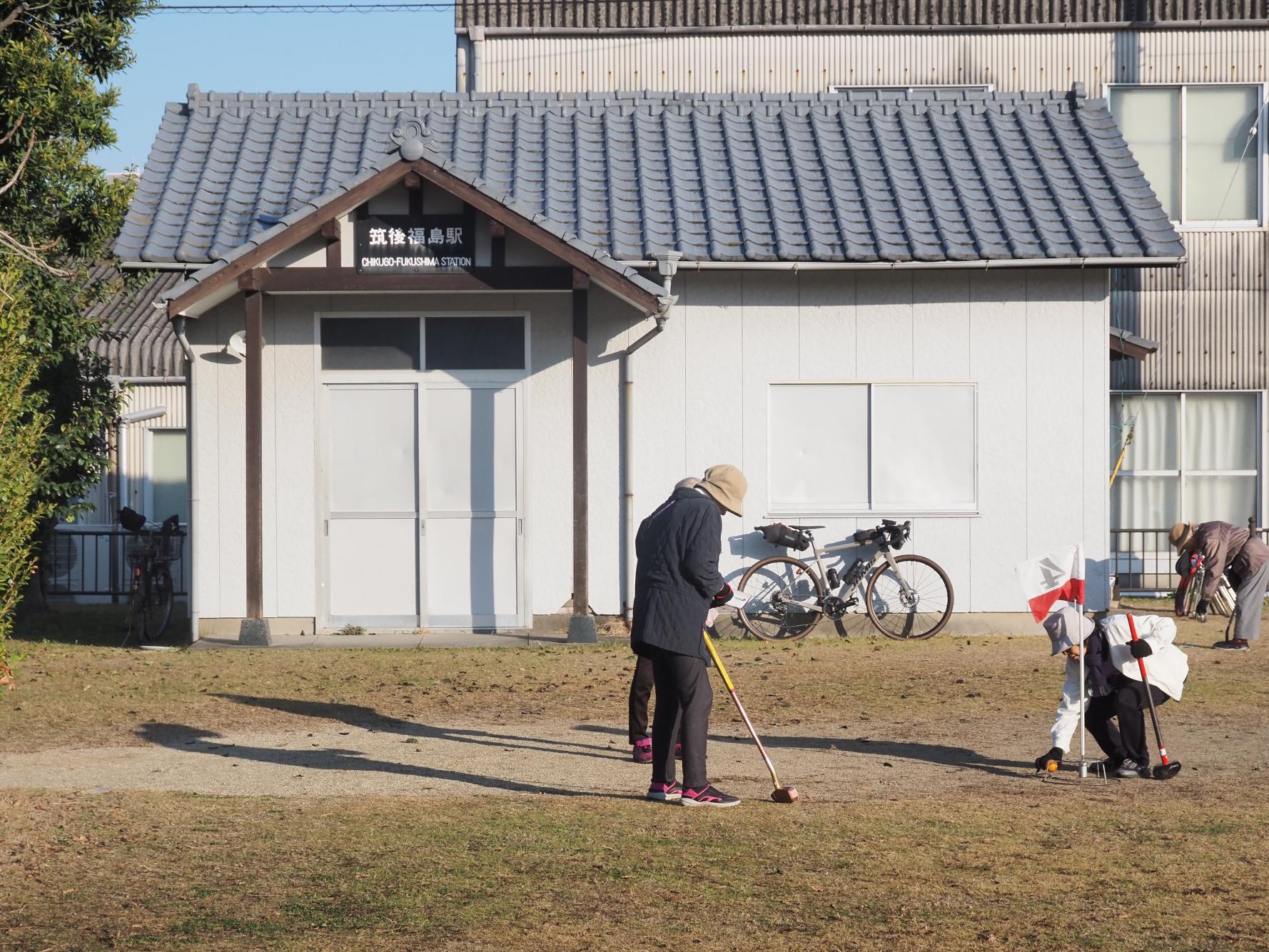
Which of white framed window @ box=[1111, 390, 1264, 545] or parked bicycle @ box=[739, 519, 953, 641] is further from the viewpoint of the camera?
white framed window @ box=[1111, 390, 1264, 545]

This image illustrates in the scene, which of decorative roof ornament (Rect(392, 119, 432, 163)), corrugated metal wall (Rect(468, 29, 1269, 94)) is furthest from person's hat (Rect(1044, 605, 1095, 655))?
corrugated metal wall (Rect(468, 29, 1269, 94))

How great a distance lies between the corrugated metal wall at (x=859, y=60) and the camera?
21.4 metres

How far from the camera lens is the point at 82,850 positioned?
7152 mm

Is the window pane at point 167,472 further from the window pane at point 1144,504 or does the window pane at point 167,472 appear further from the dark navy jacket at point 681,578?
the dark navy jacket at point 681,578

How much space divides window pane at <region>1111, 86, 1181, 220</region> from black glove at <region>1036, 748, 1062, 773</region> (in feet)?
43.6

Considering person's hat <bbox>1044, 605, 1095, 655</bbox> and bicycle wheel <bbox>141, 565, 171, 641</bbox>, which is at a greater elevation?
person's hat <bbox>1044, 605, 1095, 655</bbox>

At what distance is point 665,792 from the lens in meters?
8.38

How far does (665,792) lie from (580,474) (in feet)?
22.0

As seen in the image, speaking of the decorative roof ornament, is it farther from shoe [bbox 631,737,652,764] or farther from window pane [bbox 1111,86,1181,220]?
window pane [bbox 1111,86,1181,220]

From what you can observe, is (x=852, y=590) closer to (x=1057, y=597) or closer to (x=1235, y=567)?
(x=1235, y=567)

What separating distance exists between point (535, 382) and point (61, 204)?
4875mm

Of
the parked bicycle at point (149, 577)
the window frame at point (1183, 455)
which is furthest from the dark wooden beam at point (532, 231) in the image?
the window frame at point (1183, 455)

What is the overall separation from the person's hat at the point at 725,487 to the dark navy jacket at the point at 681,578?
0.32 feet

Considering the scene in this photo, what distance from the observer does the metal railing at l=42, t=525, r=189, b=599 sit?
1927cm
